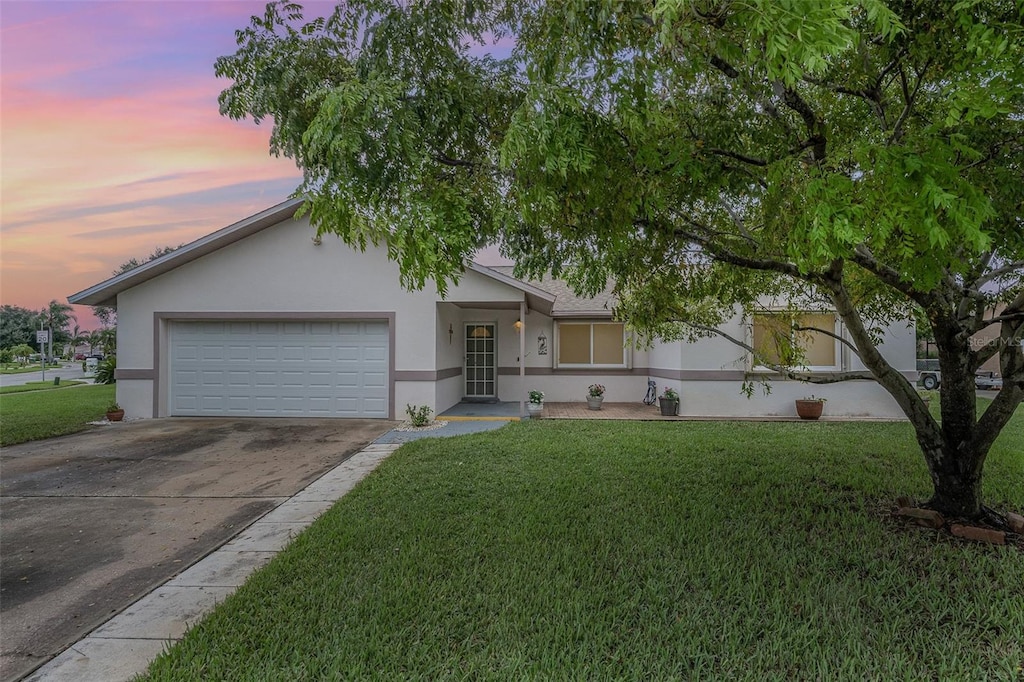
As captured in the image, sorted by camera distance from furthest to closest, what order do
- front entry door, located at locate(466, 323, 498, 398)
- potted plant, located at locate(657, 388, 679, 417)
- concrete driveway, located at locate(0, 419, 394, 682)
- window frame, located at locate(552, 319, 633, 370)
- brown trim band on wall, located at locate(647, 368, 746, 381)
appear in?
front entry door, located at locate(466, 323, 498, 398) < window frame, located at locate(552, 319, 633, 370) < potted plant, located at locate(657, 388, 679, 417) < brown trim band on wall, located at locate(647, 368, 746, 381) < concrete driveway, located at locate(0, 419, 394, 682)

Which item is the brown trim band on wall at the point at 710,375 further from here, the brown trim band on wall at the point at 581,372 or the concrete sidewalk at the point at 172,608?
the concrete sidewalk at the point at 172,608

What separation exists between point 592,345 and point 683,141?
10.9 m

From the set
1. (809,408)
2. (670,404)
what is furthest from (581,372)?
(809,408)

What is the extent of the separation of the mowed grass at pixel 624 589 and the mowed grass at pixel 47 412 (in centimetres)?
874

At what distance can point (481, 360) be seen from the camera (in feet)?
49.3

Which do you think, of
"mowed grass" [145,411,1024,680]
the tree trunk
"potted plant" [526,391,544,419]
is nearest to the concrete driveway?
"mowed grass" [145,411,1024,680]

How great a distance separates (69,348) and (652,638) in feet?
229

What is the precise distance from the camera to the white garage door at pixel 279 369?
458 inches

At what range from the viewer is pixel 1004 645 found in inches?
119

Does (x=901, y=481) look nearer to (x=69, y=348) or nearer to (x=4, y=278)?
(x=4, y=278)

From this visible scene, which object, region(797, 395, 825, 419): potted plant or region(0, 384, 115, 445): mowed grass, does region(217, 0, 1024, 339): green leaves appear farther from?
region(0, 384, 115, 445): mowed grass

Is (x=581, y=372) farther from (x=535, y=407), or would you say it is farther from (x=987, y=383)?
(x=987, y=383)

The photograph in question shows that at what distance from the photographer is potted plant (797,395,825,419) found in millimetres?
11258

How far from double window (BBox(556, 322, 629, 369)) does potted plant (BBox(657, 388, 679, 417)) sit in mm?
2493
